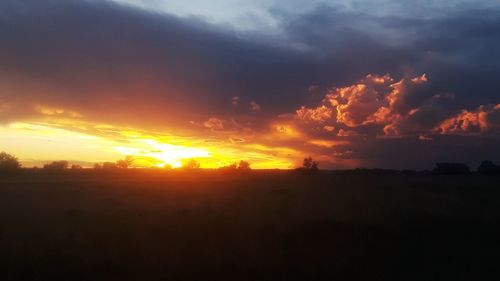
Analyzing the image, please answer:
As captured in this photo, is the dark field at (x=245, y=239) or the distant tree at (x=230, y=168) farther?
the distant tree at (x=230, y=168)

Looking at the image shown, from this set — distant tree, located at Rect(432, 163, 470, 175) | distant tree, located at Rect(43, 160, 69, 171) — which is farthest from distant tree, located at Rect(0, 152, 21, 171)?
distant tree, located at Rect(432, 163, 470, 175)

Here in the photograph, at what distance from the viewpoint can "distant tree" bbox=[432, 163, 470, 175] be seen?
7018cm

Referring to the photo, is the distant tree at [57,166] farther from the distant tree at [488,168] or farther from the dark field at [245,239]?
the distant tree at [488,168]

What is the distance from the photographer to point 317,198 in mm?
35469

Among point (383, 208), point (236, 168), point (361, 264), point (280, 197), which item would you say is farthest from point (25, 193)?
point (236, 168)

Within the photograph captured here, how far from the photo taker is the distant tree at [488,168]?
233ft

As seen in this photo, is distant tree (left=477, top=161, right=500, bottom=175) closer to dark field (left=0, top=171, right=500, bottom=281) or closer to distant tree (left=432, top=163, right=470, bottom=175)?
distant tree (left=432, top=163, right=470, bottom=175)

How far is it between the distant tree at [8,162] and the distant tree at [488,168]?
2226 inches

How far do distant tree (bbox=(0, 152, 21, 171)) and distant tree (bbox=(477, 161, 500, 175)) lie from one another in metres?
56.6

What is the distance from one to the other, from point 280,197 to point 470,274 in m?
17.4

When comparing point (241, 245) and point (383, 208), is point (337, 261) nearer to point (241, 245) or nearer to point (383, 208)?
point (241, 245)

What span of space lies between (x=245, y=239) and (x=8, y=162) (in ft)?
174

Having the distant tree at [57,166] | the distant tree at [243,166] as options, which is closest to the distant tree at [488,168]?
the distant tree at [243,166]

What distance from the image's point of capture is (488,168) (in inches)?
2953
